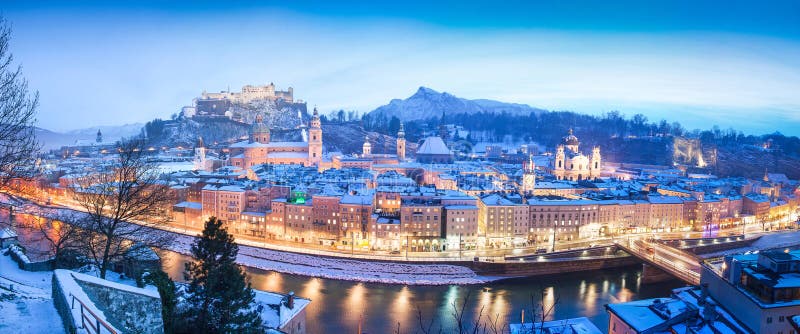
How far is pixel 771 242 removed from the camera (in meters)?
23.4

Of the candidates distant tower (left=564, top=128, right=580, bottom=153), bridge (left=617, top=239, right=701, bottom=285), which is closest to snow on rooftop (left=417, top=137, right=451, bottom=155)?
distant tower (left=564, top=128, right=580, bottom=153)

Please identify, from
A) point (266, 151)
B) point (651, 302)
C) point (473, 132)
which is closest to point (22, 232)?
point (651, 302)

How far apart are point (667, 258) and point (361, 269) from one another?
443 inches

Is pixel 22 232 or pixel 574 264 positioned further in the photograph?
pixel 574 264

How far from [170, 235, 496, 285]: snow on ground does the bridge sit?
5846mm

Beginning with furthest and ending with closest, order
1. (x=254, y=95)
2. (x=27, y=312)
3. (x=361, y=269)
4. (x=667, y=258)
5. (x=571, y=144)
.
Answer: (x=254, y=95), (x=571, y=144), (x=667, y=258), (x=361, y=269), (x=27, y=312)

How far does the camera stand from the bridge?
16.3 meters

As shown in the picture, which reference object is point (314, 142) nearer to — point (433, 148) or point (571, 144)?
point (433, 148)

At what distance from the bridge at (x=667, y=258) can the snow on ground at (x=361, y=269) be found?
585 cm

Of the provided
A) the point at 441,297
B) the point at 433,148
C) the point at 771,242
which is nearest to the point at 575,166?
the point at 433,148

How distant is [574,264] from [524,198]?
561cm

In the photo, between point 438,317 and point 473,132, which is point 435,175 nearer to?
point 438,317

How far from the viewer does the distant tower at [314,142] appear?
40688 millimetres

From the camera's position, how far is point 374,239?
68.3 ft
